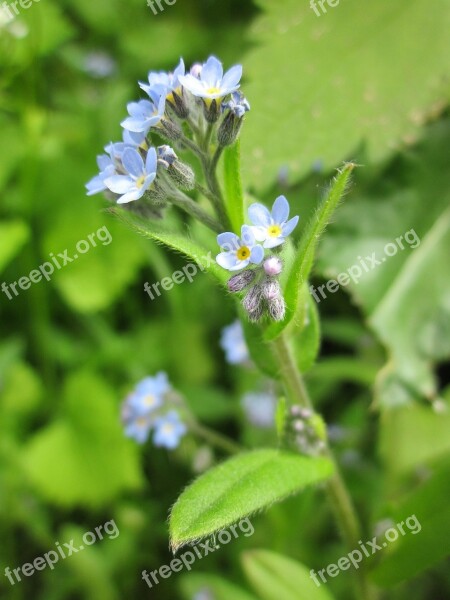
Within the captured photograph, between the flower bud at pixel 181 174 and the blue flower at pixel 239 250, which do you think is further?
the flower bud at pixel 181 174

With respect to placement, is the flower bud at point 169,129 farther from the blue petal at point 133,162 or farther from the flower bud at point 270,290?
the flower bud at point 270,290

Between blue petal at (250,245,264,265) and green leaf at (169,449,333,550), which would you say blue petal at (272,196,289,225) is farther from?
green leaf at (169,449,333,550)

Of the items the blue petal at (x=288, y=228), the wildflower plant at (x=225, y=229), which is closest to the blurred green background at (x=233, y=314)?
the wildflower plant at (x=225, y=229)

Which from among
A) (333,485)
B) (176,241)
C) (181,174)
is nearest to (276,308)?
(176,241)

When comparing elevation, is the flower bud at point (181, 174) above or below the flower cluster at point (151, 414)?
above

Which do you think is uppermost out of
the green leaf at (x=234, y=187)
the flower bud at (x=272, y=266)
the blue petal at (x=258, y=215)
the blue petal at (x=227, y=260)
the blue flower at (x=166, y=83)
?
the blue flower at (x=166, y=83)
